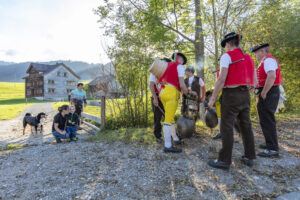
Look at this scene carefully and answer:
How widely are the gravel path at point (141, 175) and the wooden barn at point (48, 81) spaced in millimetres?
46196

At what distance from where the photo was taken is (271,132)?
3.58m

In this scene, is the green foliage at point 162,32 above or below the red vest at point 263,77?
above

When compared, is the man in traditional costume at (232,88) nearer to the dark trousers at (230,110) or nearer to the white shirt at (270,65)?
the dark trousers at (230,110)

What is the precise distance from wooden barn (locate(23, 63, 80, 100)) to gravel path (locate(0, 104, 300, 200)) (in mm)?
46196

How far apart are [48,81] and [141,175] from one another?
4939 cm

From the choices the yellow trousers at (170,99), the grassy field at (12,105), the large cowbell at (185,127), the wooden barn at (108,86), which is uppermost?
the wooden barn at (108,86)

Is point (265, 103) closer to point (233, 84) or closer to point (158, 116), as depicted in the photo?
point (233, 84)

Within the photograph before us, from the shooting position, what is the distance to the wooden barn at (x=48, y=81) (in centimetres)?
4500

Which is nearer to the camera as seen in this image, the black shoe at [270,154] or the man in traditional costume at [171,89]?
the black shoe at [270,154]

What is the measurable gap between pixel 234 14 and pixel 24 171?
6690mm

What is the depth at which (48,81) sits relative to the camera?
45.3 meters

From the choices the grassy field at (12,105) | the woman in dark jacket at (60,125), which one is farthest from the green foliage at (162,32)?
the grassy field at (12,105)

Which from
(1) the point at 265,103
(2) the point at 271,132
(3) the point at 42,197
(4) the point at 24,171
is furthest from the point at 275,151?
(4) the point at 24,171

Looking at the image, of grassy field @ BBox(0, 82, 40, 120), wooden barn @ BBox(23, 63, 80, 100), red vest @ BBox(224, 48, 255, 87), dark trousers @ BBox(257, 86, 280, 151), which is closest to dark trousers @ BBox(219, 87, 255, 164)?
red vest @ BBox(224, 48, 255, 87)
